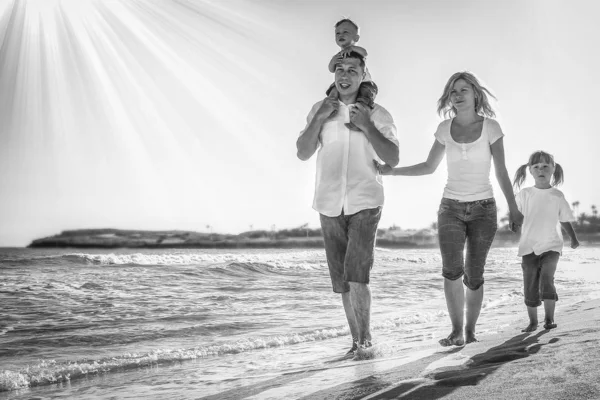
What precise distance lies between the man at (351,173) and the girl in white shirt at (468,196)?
241 mm

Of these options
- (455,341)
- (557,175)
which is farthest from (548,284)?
(455,341)

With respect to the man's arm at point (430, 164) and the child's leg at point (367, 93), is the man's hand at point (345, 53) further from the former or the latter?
the man's arm at point (430, 164)

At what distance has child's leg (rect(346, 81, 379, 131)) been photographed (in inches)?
153

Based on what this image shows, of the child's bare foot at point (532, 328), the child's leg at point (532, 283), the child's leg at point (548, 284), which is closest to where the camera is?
the child's bare foot at point (532, 328)

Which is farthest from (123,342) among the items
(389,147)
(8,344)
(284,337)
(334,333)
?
(389,147)

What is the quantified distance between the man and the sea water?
2.23ft

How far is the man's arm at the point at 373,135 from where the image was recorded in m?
3.76

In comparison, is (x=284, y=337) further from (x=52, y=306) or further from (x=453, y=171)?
(x=52, y=306)

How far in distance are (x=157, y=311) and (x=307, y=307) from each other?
7.10 ft

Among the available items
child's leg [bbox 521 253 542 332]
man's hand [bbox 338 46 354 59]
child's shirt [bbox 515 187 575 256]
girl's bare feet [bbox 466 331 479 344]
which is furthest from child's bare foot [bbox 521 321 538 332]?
man's hand [bbox 338 46 354 59]

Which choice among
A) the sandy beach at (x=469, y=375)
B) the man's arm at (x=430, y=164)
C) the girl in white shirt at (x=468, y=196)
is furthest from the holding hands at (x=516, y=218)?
the sandy beach at (x=469, y=375)

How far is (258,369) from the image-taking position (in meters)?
4.26

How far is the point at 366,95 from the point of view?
3977 mm

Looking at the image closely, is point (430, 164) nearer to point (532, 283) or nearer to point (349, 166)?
point (349, 166)
